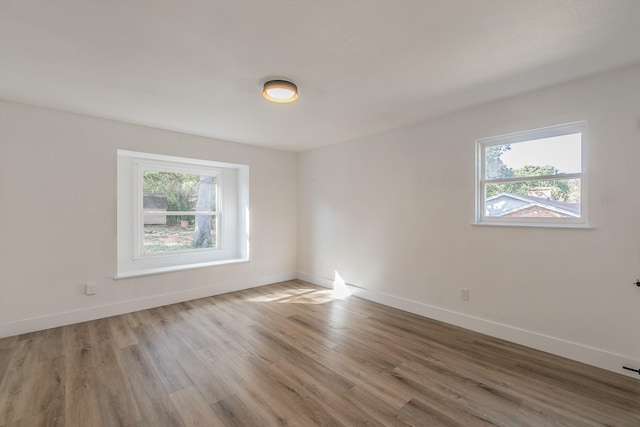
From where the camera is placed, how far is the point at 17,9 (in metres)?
1.58

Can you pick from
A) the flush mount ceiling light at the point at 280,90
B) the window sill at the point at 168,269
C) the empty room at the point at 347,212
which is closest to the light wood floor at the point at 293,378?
the empty room at the point at 347,212

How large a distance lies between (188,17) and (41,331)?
350 cm

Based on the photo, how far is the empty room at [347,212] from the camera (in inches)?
69.4

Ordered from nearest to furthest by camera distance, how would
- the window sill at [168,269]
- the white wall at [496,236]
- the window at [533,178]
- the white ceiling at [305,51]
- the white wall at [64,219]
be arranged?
the white ceiling at [305,51]
the white wall at [496,236]
the window at [533,178]
the white wall at [64,219]
the window sill at [168,269]

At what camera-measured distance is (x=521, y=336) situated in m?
2.70

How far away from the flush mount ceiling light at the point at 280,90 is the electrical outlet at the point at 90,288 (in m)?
2.99

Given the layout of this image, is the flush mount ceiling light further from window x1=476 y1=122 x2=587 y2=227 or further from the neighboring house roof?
the neighboring house roof

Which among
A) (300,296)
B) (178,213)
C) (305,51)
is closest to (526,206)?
(305,51)

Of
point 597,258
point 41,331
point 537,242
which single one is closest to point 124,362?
point 41,331

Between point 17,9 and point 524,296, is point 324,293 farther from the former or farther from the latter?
point 17,9

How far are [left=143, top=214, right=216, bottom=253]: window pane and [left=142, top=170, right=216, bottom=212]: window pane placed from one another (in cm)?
16

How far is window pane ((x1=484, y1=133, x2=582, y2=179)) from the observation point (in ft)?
8.21

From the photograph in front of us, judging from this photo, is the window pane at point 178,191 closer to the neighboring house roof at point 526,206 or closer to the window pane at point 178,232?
the window pane at point 178,232

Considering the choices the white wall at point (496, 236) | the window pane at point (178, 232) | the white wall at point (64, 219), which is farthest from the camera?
the window pane at point (178, 232)
